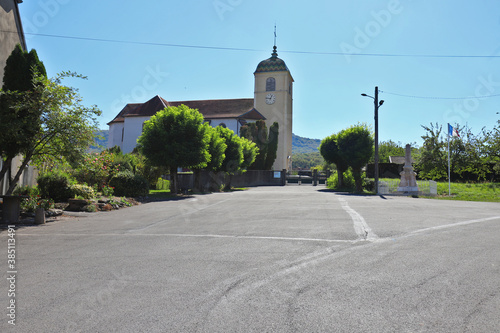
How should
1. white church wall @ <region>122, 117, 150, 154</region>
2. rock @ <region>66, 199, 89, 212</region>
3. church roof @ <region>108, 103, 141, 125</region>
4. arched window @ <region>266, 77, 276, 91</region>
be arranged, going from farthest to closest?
arched window @ <region>266, 77, 276, 91</region>
church roof @ <region>108, 103, 141, 125</region>
white church wall @ <region>122, 117, 150, 154</region>
rock @ <region>66, 199, 89, 212</region>

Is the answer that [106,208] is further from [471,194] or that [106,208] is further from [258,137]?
[258,137]

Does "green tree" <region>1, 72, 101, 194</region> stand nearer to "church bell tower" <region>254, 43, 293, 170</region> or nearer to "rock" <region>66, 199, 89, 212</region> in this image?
"rock" <region>66, 199, 89, 212</region>

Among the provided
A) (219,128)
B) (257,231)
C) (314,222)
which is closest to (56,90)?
(257,231)

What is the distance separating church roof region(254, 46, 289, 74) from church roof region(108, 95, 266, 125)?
648cm

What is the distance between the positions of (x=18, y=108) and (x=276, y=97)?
6138cm

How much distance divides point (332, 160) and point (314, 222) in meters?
27.3

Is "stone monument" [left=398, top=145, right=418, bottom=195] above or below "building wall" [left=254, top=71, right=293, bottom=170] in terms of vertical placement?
below

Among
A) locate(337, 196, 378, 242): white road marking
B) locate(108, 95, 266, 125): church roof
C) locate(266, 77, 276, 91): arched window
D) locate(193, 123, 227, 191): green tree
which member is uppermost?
locate(266, 77, 276, 91): arched window

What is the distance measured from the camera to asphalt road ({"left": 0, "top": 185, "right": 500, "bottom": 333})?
3.30 metres

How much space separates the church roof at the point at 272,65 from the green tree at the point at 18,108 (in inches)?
2409

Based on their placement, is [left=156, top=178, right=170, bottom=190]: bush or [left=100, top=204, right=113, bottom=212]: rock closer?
[left=100, top=204, right=113, bottom=212]: rock

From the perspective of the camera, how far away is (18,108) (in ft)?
33.3

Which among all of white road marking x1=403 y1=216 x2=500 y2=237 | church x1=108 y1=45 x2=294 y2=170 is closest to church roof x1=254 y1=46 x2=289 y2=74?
church x1=108 y1=45 x2=294 y2=170

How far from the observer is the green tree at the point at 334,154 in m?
35.1
